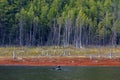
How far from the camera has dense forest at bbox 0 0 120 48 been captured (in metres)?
101

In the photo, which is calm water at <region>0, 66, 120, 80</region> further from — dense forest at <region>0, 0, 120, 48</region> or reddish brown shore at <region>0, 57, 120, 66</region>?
dense forest at <region>0, 0, 120, 48</region>

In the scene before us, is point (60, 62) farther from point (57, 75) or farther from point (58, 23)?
point (58, 23)

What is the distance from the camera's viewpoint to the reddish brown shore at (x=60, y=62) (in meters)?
57.2

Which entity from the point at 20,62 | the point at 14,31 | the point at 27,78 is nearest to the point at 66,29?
the point at 14,31

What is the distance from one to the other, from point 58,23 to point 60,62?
43.9 meters

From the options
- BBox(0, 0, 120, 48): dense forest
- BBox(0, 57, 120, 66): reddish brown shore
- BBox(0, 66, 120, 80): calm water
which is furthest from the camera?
BBox(0, 0, 120, 48): dense forest

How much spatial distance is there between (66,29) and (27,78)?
65.0 meters

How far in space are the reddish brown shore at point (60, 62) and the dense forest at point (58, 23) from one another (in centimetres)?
3473

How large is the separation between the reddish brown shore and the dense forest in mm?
34733

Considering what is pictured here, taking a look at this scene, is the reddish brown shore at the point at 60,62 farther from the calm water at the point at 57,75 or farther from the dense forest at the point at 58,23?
Result: the dense forest at the point at 58,23

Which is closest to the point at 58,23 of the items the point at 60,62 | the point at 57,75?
the point at 60,62

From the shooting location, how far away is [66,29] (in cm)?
9962

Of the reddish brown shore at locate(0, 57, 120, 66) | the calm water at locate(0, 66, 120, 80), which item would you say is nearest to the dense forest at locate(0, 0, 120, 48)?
the reddish brown shore at locate(0, 57, 120, 66)

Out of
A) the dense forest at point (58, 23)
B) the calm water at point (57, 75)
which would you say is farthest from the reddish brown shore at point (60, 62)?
the dense forest at point (58, 23)
